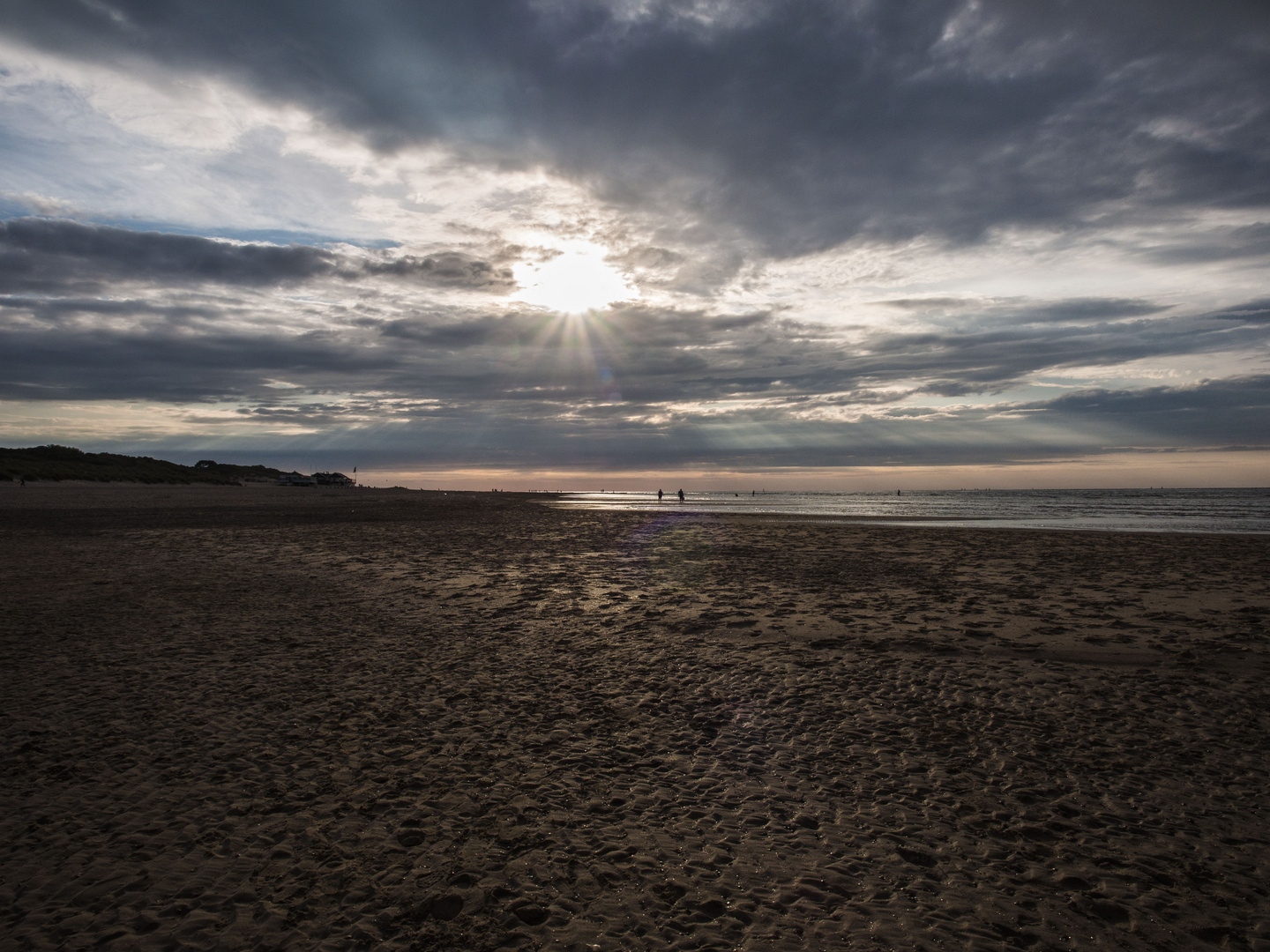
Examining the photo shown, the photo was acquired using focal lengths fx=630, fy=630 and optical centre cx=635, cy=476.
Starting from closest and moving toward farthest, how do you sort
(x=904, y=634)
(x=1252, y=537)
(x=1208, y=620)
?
(x=904, y=634) < (x=1208, y=620) < (x=1252, y=537)

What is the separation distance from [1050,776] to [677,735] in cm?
330

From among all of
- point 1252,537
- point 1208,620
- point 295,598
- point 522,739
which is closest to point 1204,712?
point 1208,620

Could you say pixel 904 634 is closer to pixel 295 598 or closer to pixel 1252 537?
pixel 295 598

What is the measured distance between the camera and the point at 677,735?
6355mm

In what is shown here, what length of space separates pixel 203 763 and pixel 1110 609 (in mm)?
14403

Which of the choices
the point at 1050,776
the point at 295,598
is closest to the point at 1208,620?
the point at 1050,776

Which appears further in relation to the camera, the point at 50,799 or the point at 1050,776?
the point at 1050,776

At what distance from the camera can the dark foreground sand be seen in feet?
12.2

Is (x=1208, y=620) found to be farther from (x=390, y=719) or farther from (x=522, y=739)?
(x=390, y=719)

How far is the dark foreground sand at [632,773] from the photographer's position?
371cm

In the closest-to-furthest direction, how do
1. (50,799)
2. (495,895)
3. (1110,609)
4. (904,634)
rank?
1. (495,895)
2. (50,799)
3. (904,634)
4. (1110,609)

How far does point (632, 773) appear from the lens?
5.51 meters

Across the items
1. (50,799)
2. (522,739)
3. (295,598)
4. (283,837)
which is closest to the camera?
(283,837)

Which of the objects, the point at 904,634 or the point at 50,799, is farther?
the point at 904,634
